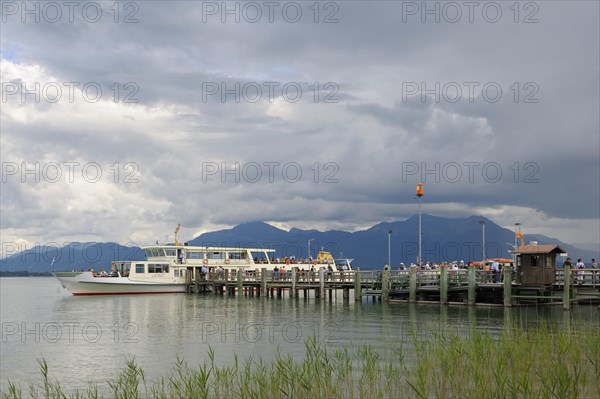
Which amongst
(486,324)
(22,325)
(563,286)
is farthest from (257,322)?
(563,286)

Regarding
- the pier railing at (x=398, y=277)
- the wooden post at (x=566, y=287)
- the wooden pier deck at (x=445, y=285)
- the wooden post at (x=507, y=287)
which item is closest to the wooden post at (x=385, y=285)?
the wooden pier deck at (x=445, y=285)

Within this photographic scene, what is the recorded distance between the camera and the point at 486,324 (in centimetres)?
2841

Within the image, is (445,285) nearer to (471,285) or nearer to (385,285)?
(471,285)

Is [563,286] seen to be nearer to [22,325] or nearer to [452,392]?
[452,392]

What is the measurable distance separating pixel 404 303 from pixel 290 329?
591 inches

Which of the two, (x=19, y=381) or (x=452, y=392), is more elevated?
(x=452, y=392)

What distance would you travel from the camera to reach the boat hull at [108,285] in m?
58.3

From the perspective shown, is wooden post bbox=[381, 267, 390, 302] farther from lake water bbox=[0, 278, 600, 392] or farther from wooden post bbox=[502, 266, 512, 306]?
wooden post bbox=[502, 266, 512, 306]

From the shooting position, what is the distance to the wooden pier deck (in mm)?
35406

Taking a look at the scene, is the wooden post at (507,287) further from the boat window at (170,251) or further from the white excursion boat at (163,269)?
the boat window at (170,251)

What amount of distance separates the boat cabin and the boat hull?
110 feet

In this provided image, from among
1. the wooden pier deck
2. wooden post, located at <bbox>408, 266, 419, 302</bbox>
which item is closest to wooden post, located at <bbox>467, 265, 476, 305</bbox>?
the wooden pier deck

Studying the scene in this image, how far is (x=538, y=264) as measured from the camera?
1403 inches

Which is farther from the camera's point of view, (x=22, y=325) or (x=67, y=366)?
(x=22, y=325)
